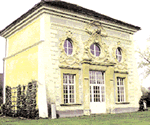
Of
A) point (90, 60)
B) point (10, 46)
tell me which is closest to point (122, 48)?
point (90, 60)

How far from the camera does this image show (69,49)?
50.9ft

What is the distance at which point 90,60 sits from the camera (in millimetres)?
16062

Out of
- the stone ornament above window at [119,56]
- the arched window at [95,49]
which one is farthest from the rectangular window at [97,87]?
the stone ornament above window at [119,56]

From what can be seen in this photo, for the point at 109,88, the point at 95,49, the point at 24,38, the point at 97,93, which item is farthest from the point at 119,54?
the point at 24,38

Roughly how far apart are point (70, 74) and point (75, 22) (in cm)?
386

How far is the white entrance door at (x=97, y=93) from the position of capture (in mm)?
16031

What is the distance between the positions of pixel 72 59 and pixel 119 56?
5290mm

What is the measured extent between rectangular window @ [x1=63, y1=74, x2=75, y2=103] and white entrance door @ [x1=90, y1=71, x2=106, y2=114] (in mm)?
1732

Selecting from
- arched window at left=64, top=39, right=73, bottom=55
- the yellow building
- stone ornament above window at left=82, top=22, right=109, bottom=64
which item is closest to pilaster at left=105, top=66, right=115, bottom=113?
the yellow building

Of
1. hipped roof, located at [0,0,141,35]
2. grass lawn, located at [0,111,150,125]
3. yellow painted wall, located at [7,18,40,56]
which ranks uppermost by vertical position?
hipped roof, located at [0,0,141,35]

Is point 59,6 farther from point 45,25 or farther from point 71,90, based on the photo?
point 71,90

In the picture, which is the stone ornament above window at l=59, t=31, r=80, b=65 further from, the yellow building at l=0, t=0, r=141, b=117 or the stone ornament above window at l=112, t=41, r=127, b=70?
the stone ornament above window at l=112, t=41, r=127, b=70

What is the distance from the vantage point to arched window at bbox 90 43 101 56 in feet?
55.1

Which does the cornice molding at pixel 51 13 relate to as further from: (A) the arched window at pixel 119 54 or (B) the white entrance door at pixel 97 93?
(B) the white entrance door at pixel 97 93
